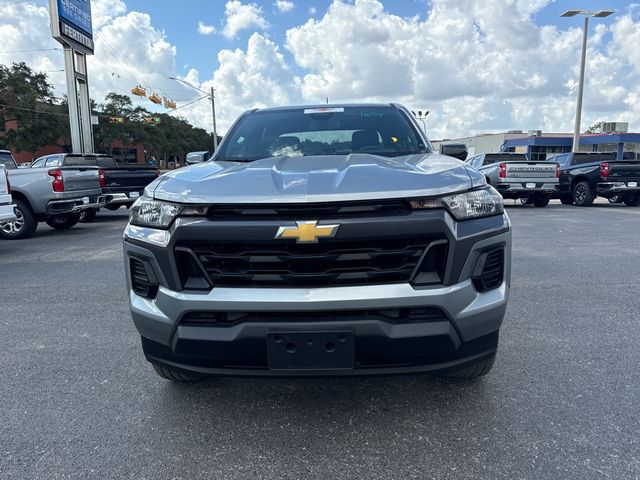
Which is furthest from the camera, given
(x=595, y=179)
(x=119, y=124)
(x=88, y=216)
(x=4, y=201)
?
(x=119, y=124)

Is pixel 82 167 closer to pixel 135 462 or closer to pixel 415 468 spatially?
pixel 135 462

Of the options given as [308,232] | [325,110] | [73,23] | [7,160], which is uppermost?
[73,23]

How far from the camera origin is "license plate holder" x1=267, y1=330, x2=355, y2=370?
1.99 metres

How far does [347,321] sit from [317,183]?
65cm

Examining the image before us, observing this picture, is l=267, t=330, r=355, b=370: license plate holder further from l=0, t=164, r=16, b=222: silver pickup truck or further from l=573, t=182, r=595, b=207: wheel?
l=573, t=182, r=595, b=207: wheel

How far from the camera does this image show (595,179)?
46.5ft

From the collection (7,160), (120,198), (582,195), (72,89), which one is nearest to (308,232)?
(7,160)

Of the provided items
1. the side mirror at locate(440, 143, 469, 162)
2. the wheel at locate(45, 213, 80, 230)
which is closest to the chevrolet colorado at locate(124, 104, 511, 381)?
the side mirror at locate(440, 143, 469, 162)

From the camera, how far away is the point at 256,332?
2008 millimetres

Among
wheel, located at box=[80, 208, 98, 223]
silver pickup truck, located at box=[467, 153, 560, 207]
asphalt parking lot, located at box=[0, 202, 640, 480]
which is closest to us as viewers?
asphalt parking lot, located at box=[0, 202, 640, 480]

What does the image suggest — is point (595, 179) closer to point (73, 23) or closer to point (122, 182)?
point (122, 182)

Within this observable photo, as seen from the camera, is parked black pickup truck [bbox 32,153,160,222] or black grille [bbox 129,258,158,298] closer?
black grille [bbox 129,258,158,298]

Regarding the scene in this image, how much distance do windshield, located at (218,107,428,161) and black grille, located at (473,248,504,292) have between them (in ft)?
4.42

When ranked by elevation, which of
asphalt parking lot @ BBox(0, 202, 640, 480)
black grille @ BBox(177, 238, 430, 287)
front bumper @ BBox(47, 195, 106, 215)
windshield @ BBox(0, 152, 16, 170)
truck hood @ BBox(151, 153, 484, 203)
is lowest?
asphalt parking lot @ BBox(0, 202, 640, 480)
